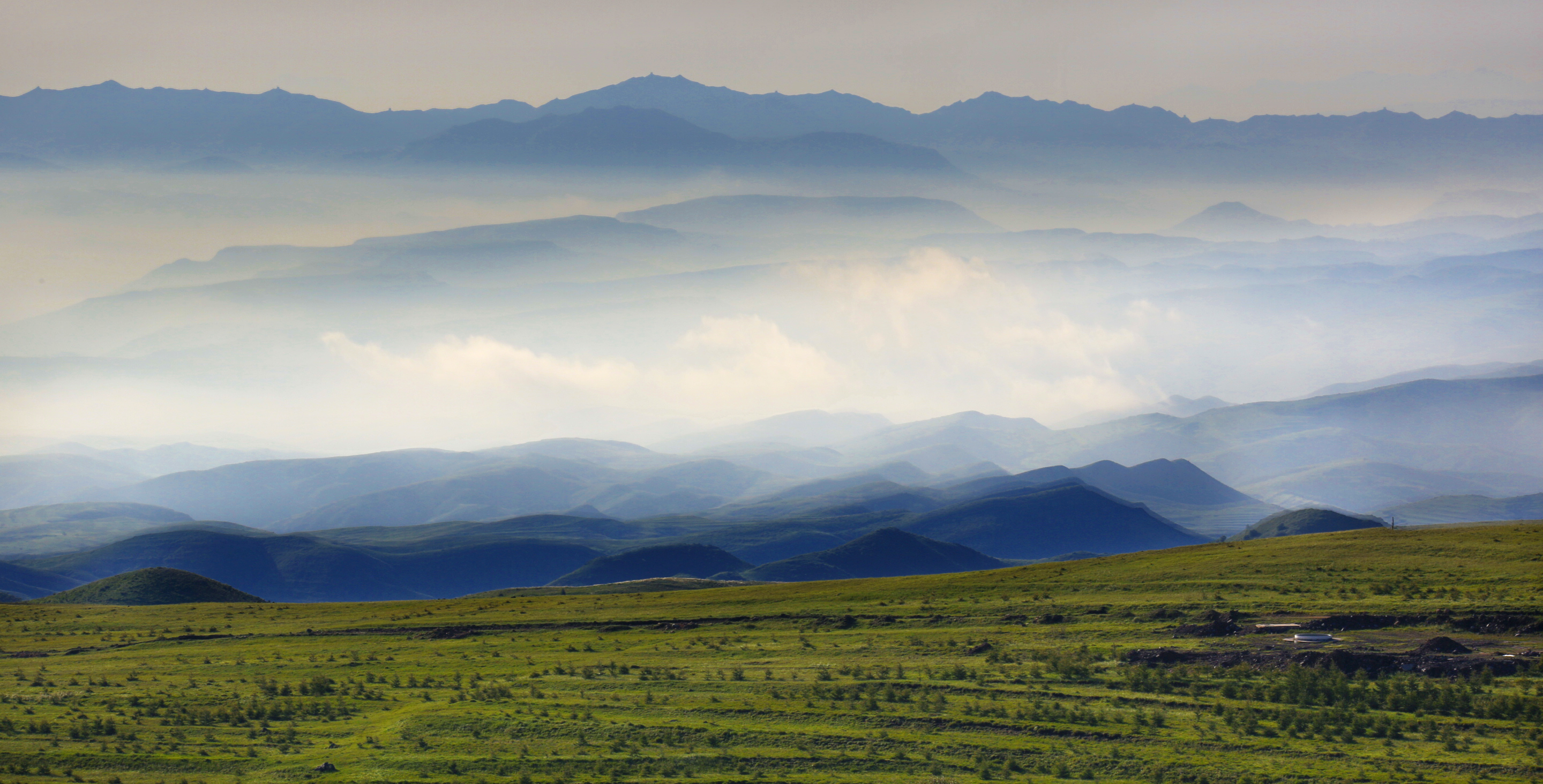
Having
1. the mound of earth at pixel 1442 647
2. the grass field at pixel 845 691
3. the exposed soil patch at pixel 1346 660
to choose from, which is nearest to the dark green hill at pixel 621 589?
the grass field at pixel 845 691

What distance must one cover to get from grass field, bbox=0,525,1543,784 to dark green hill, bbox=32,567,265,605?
7021cm

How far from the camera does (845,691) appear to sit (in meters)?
55.1

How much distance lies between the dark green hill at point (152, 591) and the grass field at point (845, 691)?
230 ft

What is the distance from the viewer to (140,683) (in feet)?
217

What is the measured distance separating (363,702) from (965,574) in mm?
59112

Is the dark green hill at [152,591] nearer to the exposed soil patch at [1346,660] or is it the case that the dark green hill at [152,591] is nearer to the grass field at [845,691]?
the grass field at [845,691]

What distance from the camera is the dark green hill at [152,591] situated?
502ft

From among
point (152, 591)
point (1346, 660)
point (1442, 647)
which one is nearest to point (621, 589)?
point (152, 591)

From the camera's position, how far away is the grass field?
4497 cm

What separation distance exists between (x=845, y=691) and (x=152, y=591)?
5490 inches

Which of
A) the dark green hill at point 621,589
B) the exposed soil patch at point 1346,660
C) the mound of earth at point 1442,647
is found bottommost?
the dark green hill at point 621,589

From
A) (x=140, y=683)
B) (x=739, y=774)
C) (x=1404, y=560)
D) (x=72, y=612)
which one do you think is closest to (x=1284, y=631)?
(x=1404, y=560)

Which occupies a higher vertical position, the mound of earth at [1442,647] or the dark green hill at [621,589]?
the mound of earth at [1442,647]

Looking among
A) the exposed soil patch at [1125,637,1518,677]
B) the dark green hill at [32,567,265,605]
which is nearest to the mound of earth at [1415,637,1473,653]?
the exposed soil patch at [1125,637,1518,677]
